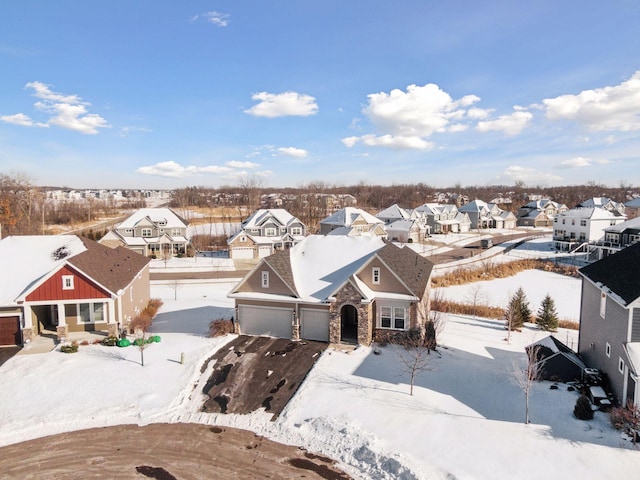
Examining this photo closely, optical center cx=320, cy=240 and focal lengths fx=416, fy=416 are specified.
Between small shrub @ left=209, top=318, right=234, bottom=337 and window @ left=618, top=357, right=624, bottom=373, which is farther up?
window @ left=618, top=357, right=624, bottom=373

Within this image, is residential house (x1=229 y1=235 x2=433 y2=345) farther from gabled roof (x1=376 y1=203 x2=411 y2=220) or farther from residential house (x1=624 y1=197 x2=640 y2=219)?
Answer: residential house (x1=624 y1=197 x2=640 y2=219)

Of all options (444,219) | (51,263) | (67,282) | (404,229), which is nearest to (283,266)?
(67,282)

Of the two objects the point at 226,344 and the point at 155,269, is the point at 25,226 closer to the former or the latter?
the point at 155,269

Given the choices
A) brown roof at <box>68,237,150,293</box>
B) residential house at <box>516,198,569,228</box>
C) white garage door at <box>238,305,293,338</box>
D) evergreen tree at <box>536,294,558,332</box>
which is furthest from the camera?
residential house at <box>516,198,569,228</box>

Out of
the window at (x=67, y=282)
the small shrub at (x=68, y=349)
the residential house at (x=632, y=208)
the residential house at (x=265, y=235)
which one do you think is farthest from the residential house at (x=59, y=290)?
the residential house at (x=632, y=208)

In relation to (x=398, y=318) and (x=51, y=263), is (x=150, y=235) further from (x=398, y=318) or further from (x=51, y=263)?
(x=398, y=318)

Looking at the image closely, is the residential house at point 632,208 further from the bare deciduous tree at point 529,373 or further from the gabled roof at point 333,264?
the bare deciduous tree at point 529,373

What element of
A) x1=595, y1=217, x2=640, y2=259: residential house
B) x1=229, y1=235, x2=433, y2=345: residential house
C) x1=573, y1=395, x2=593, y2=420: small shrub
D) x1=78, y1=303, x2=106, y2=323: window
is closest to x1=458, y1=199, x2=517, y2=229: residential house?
x1=595, y1=217, x2=640, y2=259: residential house
